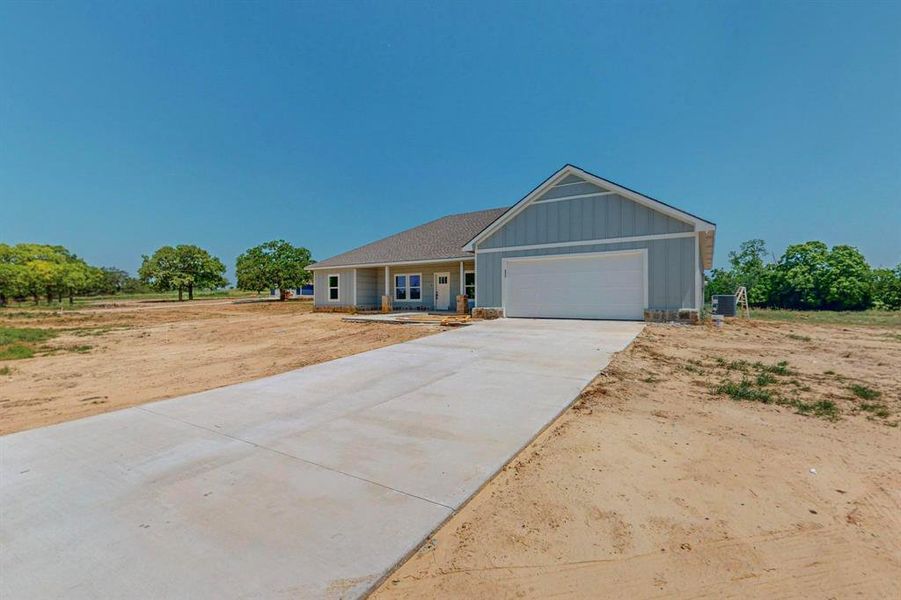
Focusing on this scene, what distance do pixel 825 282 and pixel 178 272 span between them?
5970 centimetres

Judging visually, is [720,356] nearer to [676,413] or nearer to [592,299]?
[676,413]

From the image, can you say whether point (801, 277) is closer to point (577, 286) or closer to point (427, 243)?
point (577, 286)

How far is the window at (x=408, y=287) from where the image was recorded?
1972cm

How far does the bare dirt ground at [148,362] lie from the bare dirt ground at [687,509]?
5229 mm

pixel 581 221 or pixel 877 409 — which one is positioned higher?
pixel 581 221

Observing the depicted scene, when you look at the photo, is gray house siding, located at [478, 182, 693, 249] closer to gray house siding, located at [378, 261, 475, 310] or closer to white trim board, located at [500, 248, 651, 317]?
white trim board, located at [500, 248, 651, 317]

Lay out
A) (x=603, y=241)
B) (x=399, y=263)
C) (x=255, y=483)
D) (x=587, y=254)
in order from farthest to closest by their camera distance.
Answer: (x=399, y=263) → (x=587, y=254) → (x=603, y=241) → (x=255, y=483)

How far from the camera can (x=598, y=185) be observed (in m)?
12.4

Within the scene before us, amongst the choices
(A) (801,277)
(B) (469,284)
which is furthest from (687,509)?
(A) (801,277)

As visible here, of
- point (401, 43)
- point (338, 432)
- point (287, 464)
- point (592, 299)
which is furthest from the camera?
point (401, 43)

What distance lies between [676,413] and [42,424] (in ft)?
23.6

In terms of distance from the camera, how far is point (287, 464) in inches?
116

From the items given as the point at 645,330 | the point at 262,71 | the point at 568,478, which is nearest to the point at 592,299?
the point at 645,330

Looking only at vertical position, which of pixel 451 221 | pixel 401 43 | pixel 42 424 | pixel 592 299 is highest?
pixel 401 43
